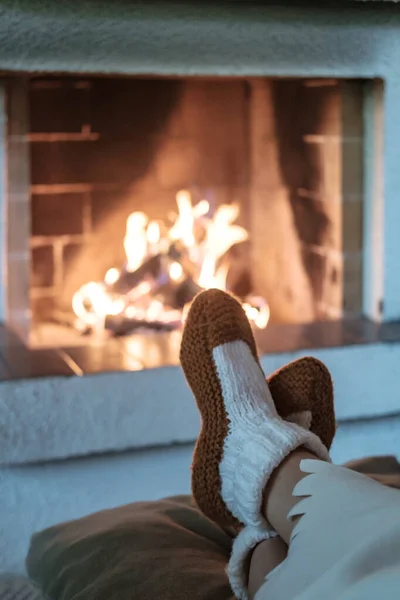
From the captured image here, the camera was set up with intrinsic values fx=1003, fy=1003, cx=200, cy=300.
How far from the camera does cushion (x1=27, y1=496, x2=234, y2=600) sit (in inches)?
38.9

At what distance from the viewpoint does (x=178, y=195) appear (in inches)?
81.4

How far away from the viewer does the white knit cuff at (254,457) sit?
1049 mm

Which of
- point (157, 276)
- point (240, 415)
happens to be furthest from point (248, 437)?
point (157, 276)

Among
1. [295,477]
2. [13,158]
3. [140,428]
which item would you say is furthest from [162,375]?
[295,477]

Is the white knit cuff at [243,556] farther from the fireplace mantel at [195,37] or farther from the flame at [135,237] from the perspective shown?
the flame at [135,237]

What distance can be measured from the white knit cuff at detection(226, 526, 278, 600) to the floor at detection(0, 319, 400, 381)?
0.58 metres

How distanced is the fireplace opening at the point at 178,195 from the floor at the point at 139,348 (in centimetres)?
10

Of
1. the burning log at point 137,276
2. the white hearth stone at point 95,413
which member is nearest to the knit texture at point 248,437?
the white hearth stone at point 95,413

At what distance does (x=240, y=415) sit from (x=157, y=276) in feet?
2.76

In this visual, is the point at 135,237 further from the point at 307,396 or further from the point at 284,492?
the point at 284,492

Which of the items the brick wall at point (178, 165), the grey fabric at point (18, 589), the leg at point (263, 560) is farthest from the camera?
the brick wall at point (178, 165)

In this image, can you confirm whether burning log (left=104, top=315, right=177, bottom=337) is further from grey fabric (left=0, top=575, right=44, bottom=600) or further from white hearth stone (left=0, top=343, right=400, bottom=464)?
grey fabric (left=0, top=575, right=44, bottom=600)

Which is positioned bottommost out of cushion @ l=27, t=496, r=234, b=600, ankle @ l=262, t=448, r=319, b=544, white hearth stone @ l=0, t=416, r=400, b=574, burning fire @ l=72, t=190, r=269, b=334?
white hearth stone @ l=0, t=416, r=400, b=574

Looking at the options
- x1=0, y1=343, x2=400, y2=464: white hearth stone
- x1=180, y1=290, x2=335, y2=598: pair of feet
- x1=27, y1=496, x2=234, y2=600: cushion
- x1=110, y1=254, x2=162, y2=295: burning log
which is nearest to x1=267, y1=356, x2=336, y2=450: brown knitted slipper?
x1=180, y1=290, x2=335, y2=598: pair of feet
